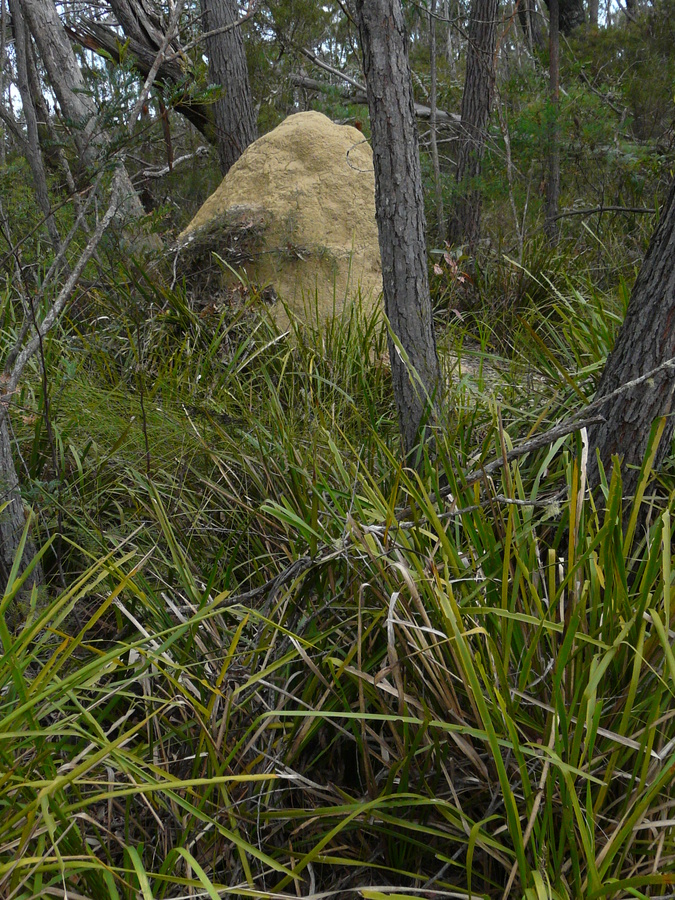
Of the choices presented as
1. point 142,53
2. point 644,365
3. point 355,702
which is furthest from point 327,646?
point 142,53

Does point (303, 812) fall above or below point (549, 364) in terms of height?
below

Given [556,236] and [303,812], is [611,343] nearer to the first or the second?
[303,812]

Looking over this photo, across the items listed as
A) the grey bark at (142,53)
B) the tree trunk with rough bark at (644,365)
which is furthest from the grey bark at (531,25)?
the tree trunk with rough bark at (644,365)

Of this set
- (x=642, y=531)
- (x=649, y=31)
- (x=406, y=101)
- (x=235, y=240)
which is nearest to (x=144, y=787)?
(x=642, y=531)

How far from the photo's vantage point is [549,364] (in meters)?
3.25

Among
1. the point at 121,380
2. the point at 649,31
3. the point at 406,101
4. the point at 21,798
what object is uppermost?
the point at 649,31

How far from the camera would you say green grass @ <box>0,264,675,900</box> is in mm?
1401

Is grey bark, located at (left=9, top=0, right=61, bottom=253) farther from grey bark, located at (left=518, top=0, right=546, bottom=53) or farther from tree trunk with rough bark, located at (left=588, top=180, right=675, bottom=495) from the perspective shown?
grey bark, located at (left=518, top=0, right=546, bottom=53)

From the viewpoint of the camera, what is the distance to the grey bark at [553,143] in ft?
17.9

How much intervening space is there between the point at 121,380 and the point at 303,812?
232 centimetres

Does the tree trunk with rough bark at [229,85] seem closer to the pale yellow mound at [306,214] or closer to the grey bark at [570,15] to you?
the pale yellow mound at [306,214]

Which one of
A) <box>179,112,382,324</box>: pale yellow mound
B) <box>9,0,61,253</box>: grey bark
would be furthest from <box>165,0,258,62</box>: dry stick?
<box>179,112,382,324</box>: pale yellow mound

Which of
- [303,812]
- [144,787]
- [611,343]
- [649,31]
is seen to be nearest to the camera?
[144,787]

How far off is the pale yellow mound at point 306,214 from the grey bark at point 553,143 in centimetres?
149
